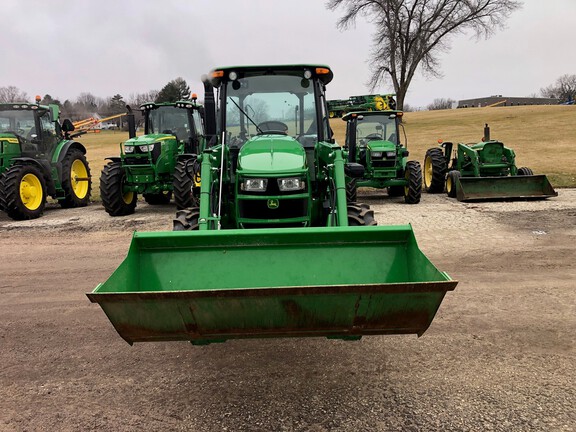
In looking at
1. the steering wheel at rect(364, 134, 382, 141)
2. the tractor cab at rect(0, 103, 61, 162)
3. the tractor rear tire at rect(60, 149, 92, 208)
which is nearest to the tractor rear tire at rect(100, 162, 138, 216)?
the tractor rear tire at rect(60, 149, 92, 208)

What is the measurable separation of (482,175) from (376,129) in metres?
3.03

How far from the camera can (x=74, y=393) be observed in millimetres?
3299

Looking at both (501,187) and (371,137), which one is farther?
(371,137)

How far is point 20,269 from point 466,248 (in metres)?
6.15

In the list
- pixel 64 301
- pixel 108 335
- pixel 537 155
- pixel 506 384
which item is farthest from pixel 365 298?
pixel 537 155

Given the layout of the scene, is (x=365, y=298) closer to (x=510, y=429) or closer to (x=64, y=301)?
(x=510, y=429)

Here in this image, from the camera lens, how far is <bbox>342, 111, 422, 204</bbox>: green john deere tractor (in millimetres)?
11836

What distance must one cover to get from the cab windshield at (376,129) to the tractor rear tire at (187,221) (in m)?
8.78

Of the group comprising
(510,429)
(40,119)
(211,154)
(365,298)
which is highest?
(40,119)

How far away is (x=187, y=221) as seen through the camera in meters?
4.87

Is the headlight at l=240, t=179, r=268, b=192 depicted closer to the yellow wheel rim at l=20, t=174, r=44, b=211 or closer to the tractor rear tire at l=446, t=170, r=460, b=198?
the yellow wheel rim at l=20, t=174, r=44, b=211

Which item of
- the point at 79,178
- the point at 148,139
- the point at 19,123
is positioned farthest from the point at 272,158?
the point at 79,178

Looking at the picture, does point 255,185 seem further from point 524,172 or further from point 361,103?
point 361,103

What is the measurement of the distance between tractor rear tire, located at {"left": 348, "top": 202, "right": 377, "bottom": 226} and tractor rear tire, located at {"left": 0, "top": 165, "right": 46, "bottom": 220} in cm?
815
